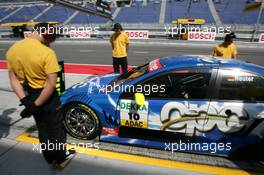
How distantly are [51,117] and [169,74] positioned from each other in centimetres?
178

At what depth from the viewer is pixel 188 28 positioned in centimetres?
2334

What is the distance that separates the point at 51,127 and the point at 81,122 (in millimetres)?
924

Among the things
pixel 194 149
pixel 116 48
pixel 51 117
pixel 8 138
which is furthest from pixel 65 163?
pixel 116 48

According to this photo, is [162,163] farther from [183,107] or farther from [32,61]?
[32,61]

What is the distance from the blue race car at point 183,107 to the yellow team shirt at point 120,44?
2788 mm

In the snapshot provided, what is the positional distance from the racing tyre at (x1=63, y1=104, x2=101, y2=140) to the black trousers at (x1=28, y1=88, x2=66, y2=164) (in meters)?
0.68

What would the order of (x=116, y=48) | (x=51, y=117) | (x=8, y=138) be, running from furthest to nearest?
(x=116, y=48), (x=8, y=138), (x=51, y=117)

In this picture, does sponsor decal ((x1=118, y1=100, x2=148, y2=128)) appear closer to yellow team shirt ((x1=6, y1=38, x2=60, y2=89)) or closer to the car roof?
the car roof

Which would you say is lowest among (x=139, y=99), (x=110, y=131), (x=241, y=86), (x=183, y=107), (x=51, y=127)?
(x=110, y=131)

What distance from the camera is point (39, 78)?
2672 mm

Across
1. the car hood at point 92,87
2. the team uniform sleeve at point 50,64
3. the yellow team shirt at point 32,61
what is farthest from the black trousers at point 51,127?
the car hood at point 92,87

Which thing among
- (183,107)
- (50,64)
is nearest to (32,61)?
(50,64)

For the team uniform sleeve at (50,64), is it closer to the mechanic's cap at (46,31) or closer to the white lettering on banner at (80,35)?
the mechanic's cap at (46,31)

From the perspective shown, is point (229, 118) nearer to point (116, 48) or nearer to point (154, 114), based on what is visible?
point (154, 114)
